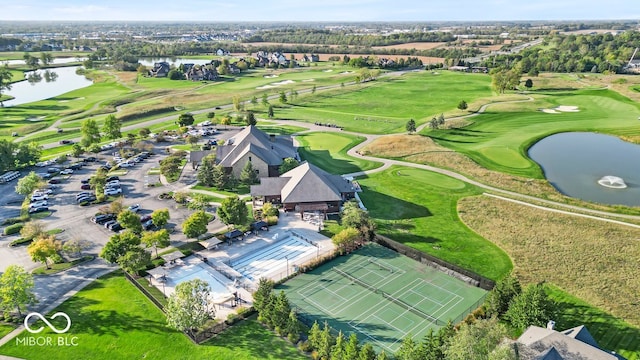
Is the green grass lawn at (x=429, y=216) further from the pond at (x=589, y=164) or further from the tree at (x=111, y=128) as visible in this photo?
the tree at (x=111, y=128)

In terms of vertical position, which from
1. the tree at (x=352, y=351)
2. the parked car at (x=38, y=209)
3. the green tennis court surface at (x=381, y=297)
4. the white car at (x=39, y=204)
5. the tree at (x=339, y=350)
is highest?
the tree at (x=352, y=351)

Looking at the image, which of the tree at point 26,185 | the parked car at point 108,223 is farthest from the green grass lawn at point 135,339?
the tree at point 26,185

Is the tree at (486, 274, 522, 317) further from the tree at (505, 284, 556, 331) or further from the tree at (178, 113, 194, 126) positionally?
the tree at (178, 113, 194, 126)

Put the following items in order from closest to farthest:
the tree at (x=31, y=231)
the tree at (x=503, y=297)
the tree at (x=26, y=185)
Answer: the tree at (x=503, y=297), the tree at (x=31, y=231), the tree at (x=26, y=185)

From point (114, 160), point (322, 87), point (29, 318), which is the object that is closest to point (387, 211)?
point (29, 318)

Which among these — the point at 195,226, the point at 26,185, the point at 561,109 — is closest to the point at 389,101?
the point at 561,109

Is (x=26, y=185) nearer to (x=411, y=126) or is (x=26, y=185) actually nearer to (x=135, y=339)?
(x=135, y=339)
